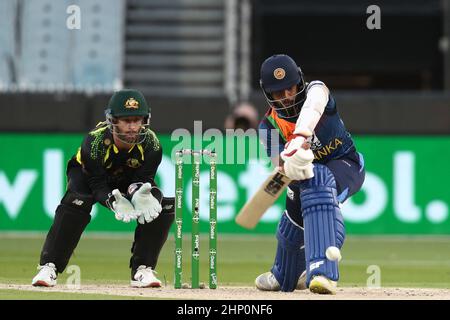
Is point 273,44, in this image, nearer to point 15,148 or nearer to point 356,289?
point 15,148

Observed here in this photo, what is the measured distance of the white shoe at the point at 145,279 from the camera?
8445 mm

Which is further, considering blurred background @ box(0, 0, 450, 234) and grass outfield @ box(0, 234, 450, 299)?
blurred background @ box(0, 0, 450, 234)

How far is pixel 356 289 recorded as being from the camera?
884 centimetres

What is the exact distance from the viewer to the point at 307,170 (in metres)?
7.53

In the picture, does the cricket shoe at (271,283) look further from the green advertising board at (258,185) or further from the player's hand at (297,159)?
the green advertising board at (258,185)

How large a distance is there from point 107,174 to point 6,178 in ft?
25.2

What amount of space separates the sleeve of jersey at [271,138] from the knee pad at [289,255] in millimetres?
487

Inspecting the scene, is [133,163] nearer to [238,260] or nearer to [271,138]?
[271,138]

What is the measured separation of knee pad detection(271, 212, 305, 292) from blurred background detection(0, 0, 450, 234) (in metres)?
7.13

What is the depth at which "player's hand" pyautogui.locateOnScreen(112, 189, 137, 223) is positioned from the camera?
26.5ft
